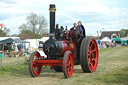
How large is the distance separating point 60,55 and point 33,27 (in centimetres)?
4379

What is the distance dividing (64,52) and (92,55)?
5.01 ft

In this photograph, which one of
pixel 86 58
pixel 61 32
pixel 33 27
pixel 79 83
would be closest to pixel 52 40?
pixel 61 32

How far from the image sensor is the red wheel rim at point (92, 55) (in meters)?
7.97

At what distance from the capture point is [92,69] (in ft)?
25.9

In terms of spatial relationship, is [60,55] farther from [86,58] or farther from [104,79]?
[104,79]

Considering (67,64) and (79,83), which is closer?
(79,83)

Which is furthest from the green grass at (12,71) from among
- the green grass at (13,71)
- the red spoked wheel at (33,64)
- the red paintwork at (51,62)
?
the red paintwork at (51,62)

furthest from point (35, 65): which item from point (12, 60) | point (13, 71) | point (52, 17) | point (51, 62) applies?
point (12, 60)

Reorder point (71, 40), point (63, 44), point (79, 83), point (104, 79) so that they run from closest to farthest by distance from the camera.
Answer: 1. point (79, 83)
2. point (104, 79)
3. point (63, 44)
4. point (71, 40)

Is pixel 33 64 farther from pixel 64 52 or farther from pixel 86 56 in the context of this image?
pixel 86 56

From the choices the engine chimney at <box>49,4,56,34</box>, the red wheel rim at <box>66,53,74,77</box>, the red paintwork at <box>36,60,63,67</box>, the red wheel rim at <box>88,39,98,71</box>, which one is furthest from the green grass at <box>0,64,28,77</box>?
Answer: the red wheel rim at <box>88,39,98,71</box>

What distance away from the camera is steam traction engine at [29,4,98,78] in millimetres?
6667

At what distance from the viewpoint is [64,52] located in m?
7.16

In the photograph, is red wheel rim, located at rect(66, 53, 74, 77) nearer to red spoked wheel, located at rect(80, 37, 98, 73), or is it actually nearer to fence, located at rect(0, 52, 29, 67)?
red spoked wheel, located at rect(80, 37, 98, 73)
